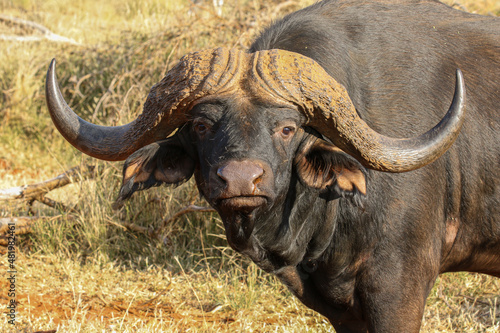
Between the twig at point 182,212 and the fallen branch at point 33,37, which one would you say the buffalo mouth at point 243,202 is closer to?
the twig at point 182,212

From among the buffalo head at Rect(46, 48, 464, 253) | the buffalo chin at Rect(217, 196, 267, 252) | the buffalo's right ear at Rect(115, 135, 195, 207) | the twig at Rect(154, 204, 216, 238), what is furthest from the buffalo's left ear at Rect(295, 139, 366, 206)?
the twig at Rect(154, 204, 216, 238)

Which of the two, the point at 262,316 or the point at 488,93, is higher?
the point at 488,93

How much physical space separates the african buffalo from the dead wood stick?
245 cm

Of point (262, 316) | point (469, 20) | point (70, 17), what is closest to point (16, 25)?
point (70, 17)

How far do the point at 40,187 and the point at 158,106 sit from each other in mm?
2902

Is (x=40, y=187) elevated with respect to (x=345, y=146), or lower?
lower

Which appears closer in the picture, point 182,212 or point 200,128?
point 200,128

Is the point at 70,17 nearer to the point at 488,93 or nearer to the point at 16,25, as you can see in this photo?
the point at 16,25

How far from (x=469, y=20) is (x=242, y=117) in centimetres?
173

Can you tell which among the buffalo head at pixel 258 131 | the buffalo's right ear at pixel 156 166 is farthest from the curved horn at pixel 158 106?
the buffalo's right ear at pixel 156 166

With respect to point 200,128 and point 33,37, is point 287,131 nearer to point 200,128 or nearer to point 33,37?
point 200,128

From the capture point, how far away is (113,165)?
5.07m

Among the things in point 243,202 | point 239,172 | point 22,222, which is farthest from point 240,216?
point 22,222

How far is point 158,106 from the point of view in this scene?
2.68 metres
